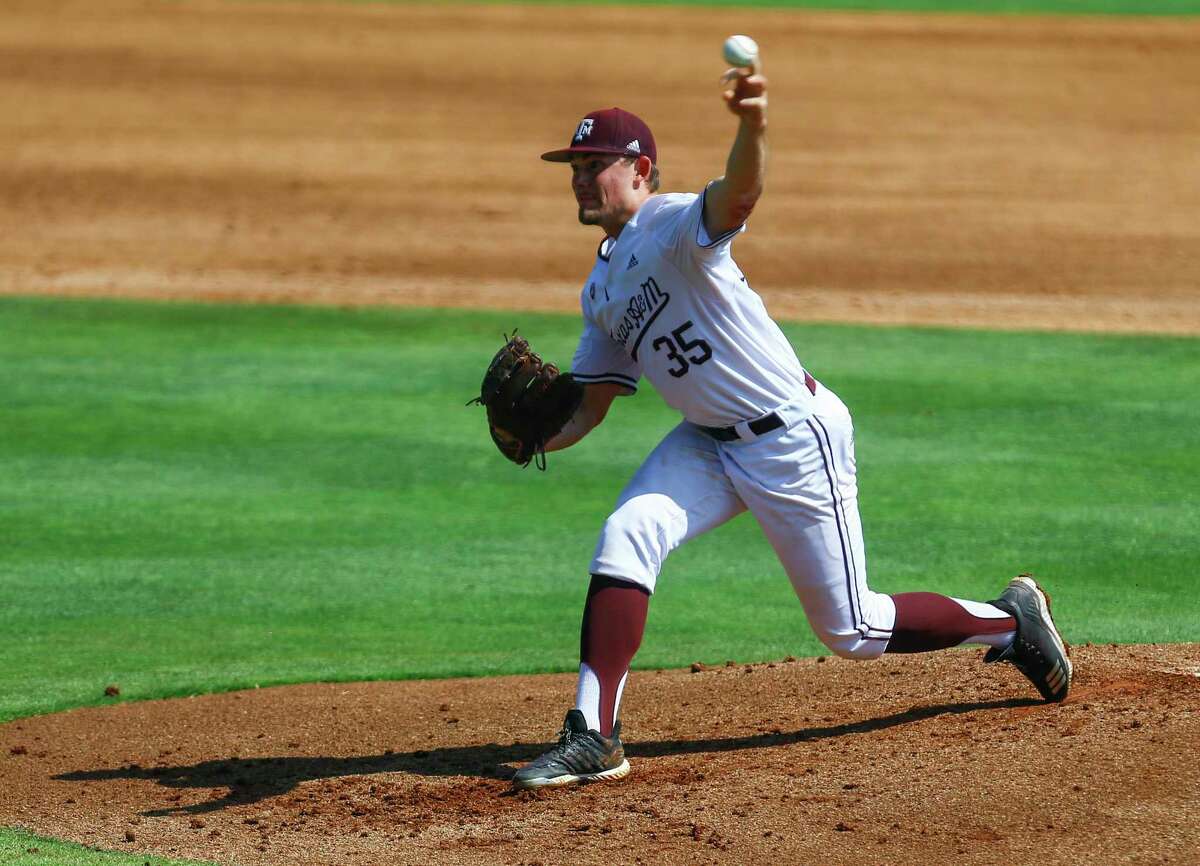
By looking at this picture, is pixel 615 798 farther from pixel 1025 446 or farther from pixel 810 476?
pixel 1025 446

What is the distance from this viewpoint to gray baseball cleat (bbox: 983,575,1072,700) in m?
5.40

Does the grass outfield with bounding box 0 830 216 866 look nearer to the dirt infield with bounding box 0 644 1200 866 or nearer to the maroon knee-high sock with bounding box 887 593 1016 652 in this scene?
the dirt infield with bounding box 0 644 1200 866

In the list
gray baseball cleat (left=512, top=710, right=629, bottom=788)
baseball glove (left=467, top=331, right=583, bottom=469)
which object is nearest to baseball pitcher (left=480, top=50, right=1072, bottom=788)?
gray baseball cleat (left=512, top=710, right=629, bottom=788)

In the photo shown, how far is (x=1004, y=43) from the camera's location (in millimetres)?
27875

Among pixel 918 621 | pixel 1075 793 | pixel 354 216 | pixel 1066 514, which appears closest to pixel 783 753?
pixel 918 621

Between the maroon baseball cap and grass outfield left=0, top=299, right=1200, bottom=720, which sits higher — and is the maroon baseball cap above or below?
above

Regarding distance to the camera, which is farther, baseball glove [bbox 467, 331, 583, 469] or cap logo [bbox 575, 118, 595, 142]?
baseball glove [bbox 467, 331, 583, 469]

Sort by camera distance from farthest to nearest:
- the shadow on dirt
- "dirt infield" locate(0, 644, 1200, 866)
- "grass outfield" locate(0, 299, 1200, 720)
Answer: "grass outfield" locate(0, 299, 1200, 720)
the shadow on dirt
"dirt infield" locate(0, 644, 1200, 866)

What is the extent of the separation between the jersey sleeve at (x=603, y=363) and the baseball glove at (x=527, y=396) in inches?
1.9

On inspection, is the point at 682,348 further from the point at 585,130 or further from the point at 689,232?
the point at 585,130

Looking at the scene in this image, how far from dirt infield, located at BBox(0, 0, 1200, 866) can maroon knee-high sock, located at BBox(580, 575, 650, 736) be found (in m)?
0.27

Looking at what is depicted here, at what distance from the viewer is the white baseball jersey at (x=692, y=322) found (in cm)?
489

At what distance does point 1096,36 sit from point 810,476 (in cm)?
2517

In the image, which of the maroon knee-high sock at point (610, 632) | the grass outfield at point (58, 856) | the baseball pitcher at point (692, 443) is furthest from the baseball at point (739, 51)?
the grass outfield at point (58, 856)
